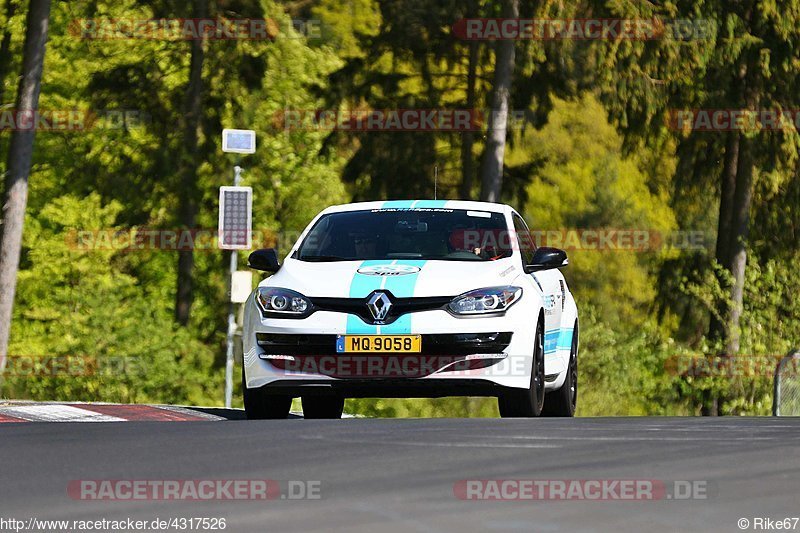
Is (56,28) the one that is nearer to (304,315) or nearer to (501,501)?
(304,315)

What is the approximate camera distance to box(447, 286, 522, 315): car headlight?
13.9 meters

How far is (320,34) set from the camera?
171 ft

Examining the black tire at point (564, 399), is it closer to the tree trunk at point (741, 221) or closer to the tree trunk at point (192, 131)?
the tree trunk at point (741, 221)

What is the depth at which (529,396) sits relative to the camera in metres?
14.3

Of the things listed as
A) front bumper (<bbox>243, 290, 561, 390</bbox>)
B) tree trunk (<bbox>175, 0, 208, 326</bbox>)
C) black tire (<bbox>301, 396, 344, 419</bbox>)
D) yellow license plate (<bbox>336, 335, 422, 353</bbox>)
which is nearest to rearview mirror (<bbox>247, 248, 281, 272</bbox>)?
front bumper (<bbox>243, 290, 561, 390</bbox>)

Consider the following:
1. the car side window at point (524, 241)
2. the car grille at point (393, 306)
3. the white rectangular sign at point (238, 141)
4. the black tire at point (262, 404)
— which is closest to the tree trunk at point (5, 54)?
the white rectangular sign at point (238, 141)

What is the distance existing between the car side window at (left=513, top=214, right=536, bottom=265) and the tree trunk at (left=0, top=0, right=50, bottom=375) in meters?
14.7

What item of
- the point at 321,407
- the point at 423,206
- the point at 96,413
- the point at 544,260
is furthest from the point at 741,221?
the point at 96,413

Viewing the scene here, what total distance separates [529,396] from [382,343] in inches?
50.0

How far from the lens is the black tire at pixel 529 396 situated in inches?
562

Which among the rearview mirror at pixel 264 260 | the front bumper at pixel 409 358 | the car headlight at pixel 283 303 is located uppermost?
the rearview mirror at pixel 264 260

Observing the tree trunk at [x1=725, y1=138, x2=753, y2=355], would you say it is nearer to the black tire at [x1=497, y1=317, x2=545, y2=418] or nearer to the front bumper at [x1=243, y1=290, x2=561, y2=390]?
the black tire at [x1=497, y1=317, x2=545, y2=418]

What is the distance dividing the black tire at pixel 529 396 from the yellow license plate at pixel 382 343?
901 millimetres

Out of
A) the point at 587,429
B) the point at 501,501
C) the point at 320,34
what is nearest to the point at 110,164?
the point at 320,34
